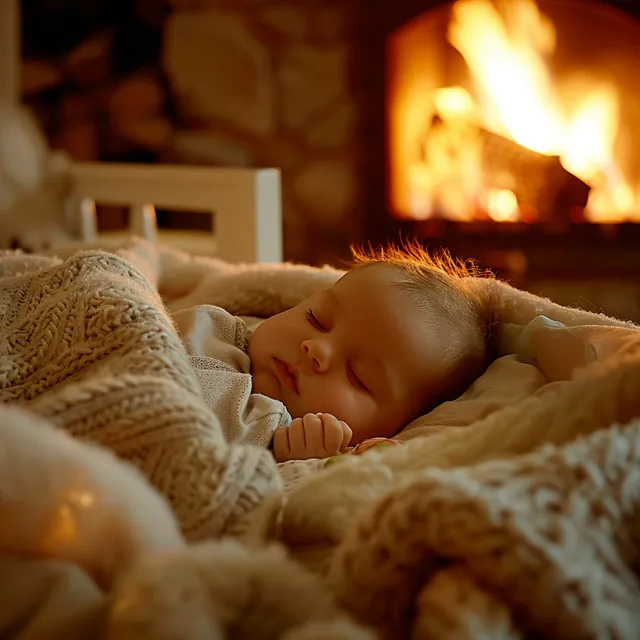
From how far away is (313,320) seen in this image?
1.05m

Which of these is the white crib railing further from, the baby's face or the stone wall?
the stone wall

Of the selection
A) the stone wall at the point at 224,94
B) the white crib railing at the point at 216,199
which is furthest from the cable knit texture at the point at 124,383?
the stone wall at the point at 224,94

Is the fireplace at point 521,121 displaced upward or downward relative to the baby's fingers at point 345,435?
upward

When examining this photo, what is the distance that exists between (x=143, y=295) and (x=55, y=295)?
0.10 metres

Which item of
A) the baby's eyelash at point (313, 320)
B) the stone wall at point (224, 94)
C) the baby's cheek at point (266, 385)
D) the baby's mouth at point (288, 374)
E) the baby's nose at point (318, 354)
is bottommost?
the baby's cheek at point (266, 385)

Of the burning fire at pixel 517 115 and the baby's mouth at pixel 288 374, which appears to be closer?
the baby's mouth at pixel 288 374

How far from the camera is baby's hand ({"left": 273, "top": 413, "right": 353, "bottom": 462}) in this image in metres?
0.89

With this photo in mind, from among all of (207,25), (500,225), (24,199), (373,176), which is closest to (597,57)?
(500,225)

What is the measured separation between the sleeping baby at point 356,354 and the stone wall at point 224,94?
1.81 meters

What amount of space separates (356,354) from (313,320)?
8 centimetres

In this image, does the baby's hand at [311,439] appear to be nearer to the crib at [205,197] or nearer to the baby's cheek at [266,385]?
the baby's cheek at [266,385]

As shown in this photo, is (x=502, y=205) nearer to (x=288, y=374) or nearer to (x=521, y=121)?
(x=521, y=121)

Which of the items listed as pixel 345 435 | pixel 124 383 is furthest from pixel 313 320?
pixel 124 383

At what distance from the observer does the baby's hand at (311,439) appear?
2.91ft
